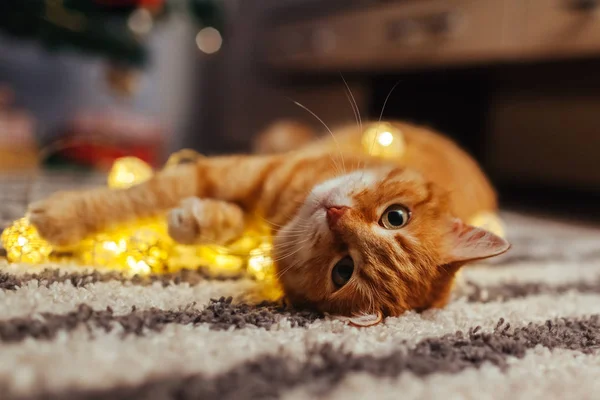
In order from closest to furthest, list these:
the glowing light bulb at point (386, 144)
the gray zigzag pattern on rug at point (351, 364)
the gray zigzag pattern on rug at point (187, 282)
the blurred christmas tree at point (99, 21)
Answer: the gray zigzag pattern on rug at point (351, 364) < the gray zigzag pattern on rug at point (187, 282) < the glowing light bulb at point (386, 144) < the blurred christmas tree at point (99, 21)

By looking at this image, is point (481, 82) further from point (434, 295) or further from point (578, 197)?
point (434, 295)

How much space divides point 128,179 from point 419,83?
6.35 ft

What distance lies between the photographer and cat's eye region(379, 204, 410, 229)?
84 cm

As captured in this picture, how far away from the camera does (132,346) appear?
566mm

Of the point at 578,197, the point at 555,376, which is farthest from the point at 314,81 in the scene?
the point at 555,376

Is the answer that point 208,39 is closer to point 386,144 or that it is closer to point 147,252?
point 386,144

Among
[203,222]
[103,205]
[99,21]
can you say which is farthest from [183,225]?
[99,21]

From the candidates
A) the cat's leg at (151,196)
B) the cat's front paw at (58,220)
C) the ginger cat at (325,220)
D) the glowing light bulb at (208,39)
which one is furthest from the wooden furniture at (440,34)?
the cat's front paw at (58,220)

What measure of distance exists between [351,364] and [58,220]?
1.88 ft

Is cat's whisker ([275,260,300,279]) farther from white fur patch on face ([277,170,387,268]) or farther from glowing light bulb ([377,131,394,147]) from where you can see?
glowing light bulb ([377,131,394,147])

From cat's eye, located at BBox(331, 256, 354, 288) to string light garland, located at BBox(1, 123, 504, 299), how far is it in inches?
4.8

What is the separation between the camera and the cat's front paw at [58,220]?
89 cm

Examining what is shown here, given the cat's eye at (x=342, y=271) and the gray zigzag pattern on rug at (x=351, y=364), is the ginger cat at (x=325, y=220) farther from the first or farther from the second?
the gray zigzag pattern on rug at (x=351, y=364)

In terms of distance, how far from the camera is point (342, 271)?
0.81 metres
